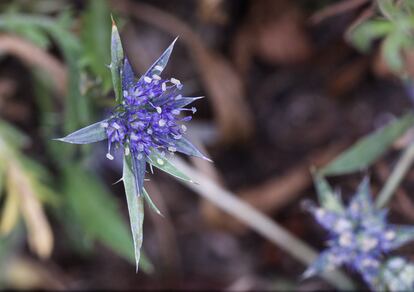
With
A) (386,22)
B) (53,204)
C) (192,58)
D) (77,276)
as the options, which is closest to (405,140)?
(386,22)

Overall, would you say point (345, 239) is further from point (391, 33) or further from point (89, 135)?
point (89, 135)

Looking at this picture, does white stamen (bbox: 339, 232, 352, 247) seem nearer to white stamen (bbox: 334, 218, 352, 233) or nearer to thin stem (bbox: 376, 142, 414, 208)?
white stamen (bbox: 334, 218, 352, 233)

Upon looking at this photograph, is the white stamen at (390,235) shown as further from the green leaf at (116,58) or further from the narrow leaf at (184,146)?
the green leaf at (116,58)

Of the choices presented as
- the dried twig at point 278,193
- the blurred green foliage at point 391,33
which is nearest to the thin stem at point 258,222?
the dried twig at point 278,193

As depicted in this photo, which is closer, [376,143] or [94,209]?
[376,143]

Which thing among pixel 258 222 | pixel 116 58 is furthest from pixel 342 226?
pixel 116 58

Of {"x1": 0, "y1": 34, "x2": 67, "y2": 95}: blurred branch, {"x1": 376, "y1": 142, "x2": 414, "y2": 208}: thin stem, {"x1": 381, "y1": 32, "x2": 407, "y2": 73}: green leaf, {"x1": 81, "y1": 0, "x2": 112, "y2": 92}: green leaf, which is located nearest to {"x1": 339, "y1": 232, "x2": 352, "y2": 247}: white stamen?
{"x1": 376, "y1": 142, "x2": 414, "y2": 208}: thin stem
